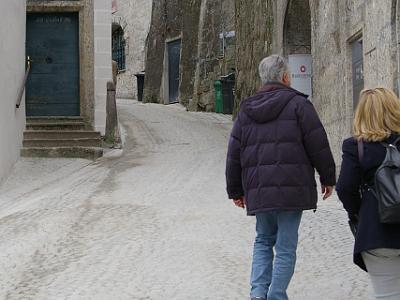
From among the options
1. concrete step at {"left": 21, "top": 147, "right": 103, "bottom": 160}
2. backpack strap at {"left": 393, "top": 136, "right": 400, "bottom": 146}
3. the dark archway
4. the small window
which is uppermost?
the small window

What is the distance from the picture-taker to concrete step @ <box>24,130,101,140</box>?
14023 mm

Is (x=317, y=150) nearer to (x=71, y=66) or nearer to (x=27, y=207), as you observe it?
(x=27, y=207)

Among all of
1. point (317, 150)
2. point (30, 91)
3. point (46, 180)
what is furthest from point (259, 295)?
point (30, 91)

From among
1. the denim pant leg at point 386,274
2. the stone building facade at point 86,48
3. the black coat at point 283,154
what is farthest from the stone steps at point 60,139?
the denim pant leg at point 386,274

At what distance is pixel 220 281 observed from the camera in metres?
5.69

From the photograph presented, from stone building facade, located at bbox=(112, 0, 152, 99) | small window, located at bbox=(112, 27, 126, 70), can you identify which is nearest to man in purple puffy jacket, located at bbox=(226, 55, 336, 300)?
stone building facade, located at bbox=(112, 0, 152, 99)

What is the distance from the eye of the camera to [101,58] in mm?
15352

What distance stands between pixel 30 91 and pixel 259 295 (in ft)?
38.1

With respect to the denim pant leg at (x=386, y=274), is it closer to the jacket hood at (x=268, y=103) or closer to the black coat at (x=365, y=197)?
the black coat at (x=365, y=197)

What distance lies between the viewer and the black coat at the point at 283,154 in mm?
4492

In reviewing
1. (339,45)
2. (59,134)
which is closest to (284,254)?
(339,45)

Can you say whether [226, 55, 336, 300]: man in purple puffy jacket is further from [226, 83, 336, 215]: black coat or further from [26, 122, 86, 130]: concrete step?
[26, 122, 86, 130]: concrete step

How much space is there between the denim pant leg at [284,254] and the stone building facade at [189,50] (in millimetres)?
19773

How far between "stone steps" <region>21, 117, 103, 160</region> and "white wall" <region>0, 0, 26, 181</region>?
0.30 metres
